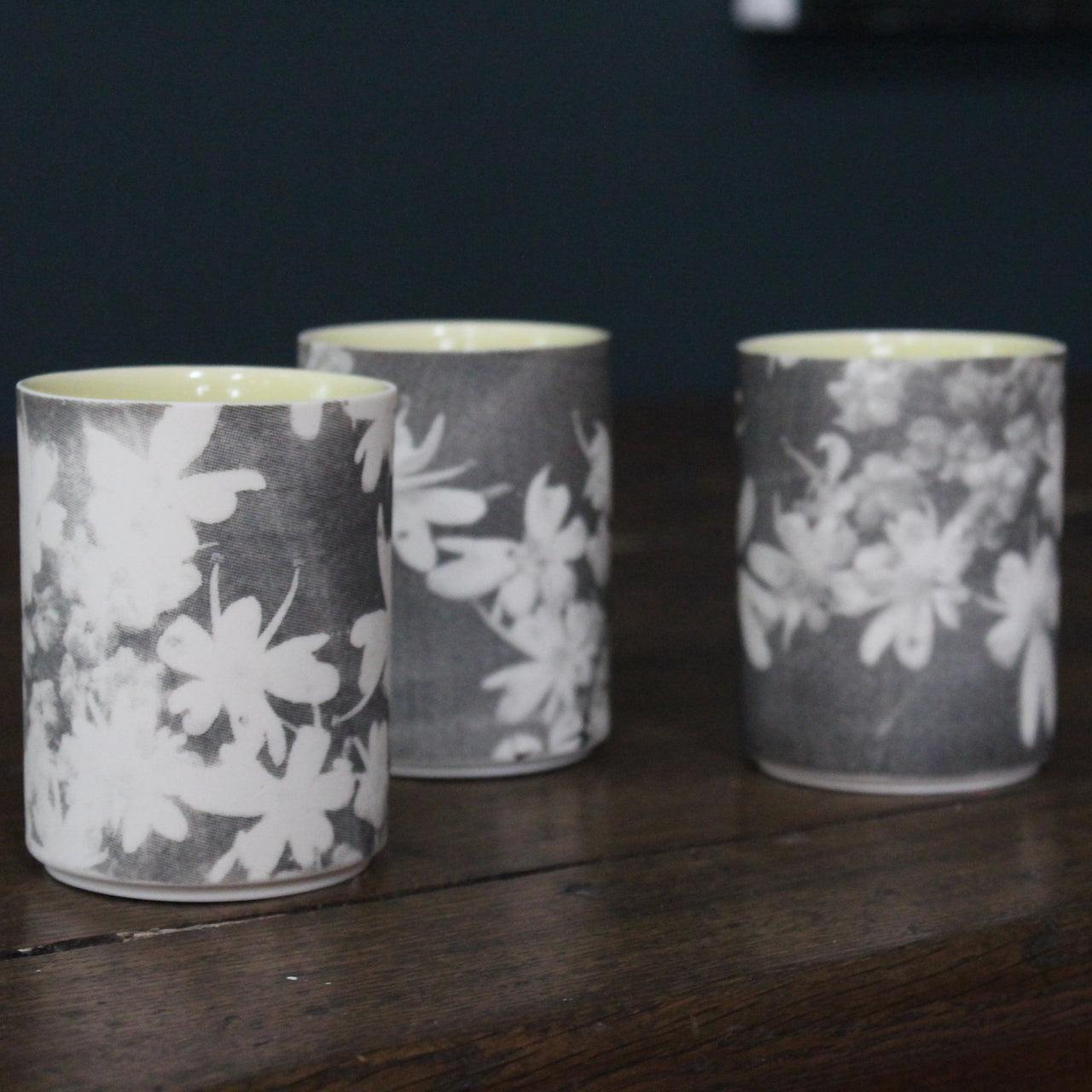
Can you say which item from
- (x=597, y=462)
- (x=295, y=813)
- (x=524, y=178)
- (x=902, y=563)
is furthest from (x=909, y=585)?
(x=524, y=178)

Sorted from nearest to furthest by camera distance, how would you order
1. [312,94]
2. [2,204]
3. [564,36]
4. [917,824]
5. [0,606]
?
[917,824] → [0,606] → [2,204] → [312,94] → [564,36]

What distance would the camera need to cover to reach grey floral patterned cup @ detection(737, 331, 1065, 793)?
59 cm

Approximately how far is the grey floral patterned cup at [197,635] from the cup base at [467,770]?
107 mm

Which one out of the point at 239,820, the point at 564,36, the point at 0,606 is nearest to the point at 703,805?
the point at 239,820

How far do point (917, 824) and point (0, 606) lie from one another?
0.45m

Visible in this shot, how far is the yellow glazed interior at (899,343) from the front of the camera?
647 millimetres

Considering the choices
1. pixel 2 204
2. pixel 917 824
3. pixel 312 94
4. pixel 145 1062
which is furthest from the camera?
pixel 312 94

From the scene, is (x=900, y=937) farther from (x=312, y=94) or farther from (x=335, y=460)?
(x=312, y=94)

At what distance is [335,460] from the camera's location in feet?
1.60

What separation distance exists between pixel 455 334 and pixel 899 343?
17 cm

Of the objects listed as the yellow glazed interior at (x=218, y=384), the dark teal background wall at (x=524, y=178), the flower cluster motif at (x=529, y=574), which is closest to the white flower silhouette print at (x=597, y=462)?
the flower cluster motif at (x=529, y=574)

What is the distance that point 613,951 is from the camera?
1.53 ft

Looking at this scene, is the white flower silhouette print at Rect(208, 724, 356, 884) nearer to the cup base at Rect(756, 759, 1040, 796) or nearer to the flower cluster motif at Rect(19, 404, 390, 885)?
the flower cluster motif at Rect(19, 404, 390, 885)

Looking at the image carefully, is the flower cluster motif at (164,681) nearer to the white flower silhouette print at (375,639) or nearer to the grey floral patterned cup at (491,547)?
the white flower silhouette print at (375,639)
